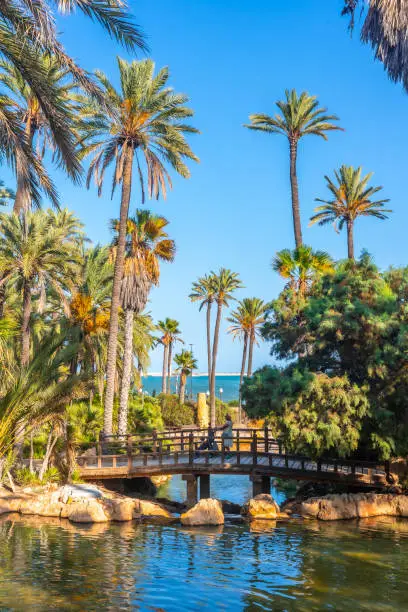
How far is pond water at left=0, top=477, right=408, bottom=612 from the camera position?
10789 millimetres

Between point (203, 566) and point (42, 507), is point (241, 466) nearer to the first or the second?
point (42, 507)

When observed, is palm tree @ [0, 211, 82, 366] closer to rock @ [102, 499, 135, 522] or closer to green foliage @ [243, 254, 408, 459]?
rock @ [102, 499, 135, 522]

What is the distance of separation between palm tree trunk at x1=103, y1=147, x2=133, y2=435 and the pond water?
8997mm

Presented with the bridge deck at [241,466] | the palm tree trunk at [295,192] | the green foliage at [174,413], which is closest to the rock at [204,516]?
the bridge deck at [241,466]

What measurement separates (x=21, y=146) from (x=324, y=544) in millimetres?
12927

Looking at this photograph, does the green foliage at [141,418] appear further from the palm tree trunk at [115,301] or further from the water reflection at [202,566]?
the water reflection at [202,566]

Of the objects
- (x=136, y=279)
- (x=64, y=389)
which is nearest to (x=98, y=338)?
(x=136, y=279)

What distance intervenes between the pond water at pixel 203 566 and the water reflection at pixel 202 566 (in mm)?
22

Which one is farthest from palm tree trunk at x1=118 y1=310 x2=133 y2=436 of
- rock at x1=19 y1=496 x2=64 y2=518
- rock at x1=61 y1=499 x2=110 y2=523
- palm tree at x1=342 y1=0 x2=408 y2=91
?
palm tree at x1=342 y1=0 x2=408 y2=91

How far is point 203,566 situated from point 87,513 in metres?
6.94

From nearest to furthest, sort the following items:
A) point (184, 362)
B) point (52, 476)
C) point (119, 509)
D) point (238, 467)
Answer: point (119, 509) < point (238, 467) < point (52, 476) < point (184, 362)

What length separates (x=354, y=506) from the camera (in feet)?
67.4

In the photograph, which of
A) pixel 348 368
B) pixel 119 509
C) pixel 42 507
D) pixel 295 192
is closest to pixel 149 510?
pixel 119 509

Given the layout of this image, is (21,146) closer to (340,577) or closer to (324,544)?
(340,577)
